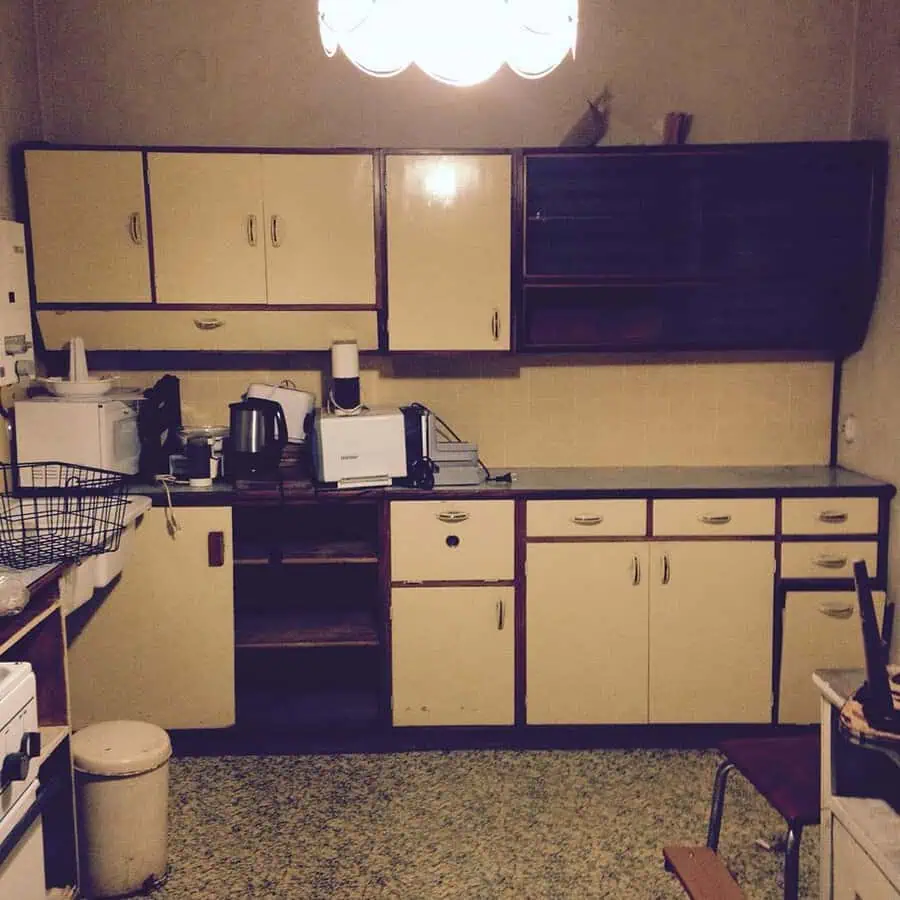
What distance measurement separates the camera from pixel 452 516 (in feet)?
11.4

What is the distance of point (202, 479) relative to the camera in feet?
11.6

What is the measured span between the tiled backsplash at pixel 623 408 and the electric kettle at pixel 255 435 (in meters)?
0.45

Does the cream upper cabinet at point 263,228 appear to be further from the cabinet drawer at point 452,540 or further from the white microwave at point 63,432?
the cabinet drawer at point 452,540

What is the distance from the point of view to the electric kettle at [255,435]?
11.5 ft

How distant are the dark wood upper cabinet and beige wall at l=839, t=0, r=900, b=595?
0.08 metres

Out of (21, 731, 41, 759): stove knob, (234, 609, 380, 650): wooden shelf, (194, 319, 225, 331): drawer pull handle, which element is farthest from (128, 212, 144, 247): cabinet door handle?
(21, 731, 41, 759): stove knob

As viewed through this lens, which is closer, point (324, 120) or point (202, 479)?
point (202, 479)

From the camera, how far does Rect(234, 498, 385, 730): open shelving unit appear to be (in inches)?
139

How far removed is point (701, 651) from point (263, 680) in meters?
1.68

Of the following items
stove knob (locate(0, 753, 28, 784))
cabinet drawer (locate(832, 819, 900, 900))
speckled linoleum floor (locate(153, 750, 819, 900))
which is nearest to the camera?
cabinet drawer (locate(832, 819, 900, 900))

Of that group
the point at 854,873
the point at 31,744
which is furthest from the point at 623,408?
the point at 31,744

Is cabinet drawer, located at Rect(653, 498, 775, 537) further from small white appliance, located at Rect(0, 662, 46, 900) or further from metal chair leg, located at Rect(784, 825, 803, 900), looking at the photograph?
small white appliance, located at Rect(0, 662, 46, 900)

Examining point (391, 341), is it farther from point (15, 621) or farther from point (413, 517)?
point (15, 621)

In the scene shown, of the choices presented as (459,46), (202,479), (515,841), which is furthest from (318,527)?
(459,46)
